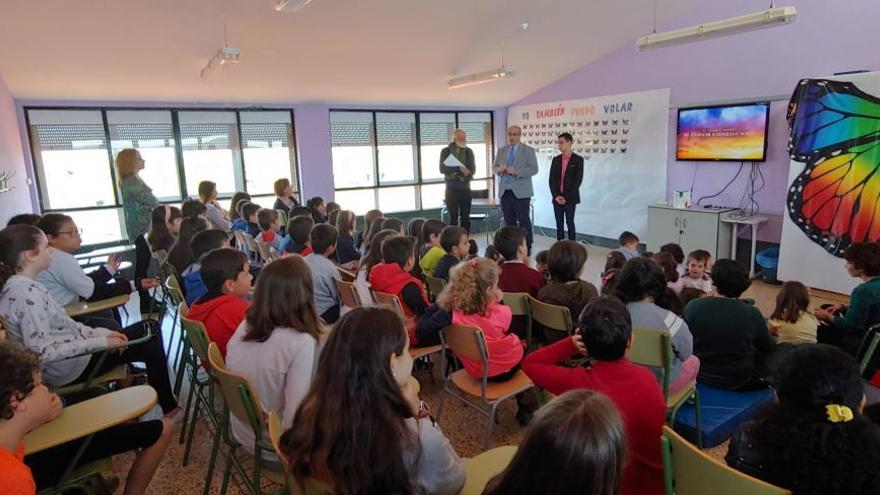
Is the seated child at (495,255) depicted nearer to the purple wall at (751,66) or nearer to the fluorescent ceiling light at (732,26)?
the fluorescent ceiling light at (732,26)

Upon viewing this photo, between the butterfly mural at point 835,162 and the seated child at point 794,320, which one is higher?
the butterfly mural at point 835,162

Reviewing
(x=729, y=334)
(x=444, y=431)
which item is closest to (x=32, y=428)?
(x=444, y=431)

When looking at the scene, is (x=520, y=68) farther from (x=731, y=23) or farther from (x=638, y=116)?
(x=731, y=23)

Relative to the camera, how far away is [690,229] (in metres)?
5.73

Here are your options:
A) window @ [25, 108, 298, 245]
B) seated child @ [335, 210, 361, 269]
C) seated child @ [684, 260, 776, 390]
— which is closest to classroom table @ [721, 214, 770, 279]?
seated child @ [684, 260, 776, 390]

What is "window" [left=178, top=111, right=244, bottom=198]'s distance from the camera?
662 centimetres

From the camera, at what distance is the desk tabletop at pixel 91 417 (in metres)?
1.47

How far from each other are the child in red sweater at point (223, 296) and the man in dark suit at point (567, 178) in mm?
4571

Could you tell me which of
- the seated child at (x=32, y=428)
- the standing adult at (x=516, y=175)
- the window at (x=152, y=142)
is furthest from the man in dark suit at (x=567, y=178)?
the seated child at (x=32, y=428)

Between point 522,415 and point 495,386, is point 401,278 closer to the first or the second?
point 495,386

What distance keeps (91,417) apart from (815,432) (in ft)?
6.37

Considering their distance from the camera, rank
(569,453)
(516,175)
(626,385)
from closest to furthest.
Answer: (569,453) → (626,385) → (516,175)

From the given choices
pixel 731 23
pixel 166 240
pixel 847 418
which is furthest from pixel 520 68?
pixel 847 418

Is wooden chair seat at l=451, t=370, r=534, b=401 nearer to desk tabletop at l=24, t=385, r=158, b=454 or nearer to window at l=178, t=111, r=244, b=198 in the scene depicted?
desk tabletop at l=24, t=385, r=158, b=454
